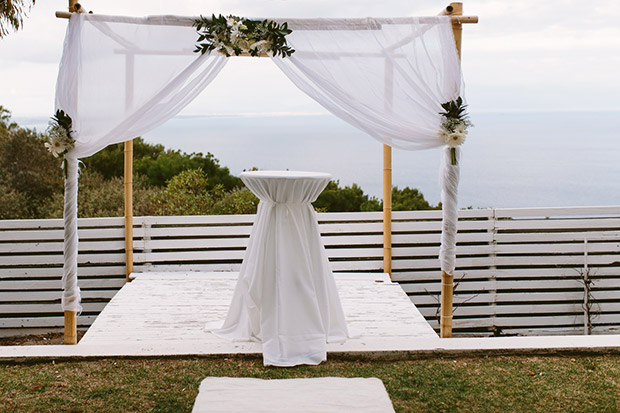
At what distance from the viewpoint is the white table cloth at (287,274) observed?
11.4ft

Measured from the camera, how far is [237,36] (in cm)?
384

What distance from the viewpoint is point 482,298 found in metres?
5.80

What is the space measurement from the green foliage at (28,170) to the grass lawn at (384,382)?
17.0 ft

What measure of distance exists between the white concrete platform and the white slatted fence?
0.31 meters

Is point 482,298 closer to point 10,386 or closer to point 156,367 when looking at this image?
point 156,367

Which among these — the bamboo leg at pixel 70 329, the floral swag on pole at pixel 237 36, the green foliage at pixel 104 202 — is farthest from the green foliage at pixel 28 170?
the floral swag on pole at pixel 237 36

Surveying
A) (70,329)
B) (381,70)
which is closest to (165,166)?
(70,329)

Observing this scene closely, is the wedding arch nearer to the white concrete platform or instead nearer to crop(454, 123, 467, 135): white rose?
crop(454, 123, 467, 135): white rose

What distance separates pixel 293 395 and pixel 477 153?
31.4ft

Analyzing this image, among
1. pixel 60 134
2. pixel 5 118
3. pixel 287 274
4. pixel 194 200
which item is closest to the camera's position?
pixel 287 274

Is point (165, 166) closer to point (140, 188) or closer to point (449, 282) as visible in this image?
point (140, 188)

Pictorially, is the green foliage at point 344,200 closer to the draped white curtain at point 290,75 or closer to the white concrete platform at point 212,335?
the white concrete platform at point 212,335

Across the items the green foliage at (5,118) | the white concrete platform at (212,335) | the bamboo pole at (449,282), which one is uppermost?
the green foliage at (5,118)

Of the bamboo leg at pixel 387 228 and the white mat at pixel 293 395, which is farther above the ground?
the bamboo leg at pixel 387 228
